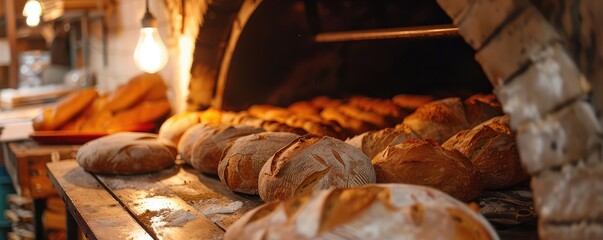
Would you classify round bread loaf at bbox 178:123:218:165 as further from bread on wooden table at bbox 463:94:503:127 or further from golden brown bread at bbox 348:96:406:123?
Result: bread on wooden table at bbox 463:94:503:127

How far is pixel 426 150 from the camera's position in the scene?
2.47m

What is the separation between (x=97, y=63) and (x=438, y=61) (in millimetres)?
4883

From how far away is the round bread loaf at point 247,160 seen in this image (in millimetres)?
2801

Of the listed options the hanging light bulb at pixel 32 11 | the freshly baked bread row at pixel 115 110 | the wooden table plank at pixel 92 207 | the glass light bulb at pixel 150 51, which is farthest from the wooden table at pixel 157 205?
the hanging light bulb at pixel 32 11

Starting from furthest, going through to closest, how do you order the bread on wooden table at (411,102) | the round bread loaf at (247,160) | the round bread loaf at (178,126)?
the round bread loaf at (178,126), the bread on wooden table at (411,102), the round bread loaf at (247,160)

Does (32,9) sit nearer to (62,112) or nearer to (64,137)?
(62,112)

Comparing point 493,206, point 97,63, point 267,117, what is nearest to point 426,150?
point 493,206

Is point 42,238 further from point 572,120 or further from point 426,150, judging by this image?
point 572,120

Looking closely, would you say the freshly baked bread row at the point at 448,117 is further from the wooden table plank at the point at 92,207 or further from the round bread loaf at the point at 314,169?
the wooden table plank at the point at 92,207

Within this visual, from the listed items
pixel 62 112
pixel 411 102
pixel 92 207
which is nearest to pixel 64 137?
pixel 62 112

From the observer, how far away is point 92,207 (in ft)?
A: 8.98

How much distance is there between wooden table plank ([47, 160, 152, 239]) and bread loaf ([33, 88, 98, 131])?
1292 mm

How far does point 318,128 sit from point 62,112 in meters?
2.35

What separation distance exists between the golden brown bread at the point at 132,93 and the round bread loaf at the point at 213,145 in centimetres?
180
